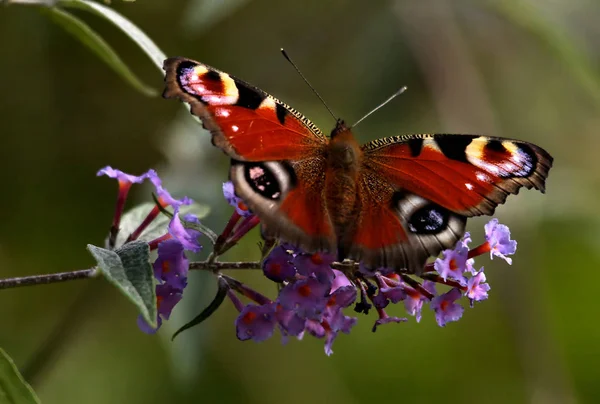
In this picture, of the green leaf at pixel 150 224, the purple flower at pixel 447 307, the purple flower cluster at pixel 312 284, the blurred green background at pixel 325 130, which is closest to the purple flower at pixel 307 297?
the purple flower cluster at pixel 312 284

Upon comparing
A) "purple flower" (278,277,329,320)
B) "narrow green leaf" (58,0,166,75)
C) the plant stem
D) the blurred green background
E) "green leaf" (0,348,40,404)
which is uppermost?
"narrow green leaf" (58,0,166,75)

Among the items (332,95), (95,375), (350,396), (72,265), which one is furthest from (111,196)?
(350,396)

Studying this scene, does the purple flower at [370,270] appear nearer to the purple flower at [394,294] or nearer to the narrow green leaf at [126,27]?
the purple flower at [394,294]

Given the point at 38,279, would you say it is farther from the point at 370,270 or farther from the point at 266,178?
the point at 370,270

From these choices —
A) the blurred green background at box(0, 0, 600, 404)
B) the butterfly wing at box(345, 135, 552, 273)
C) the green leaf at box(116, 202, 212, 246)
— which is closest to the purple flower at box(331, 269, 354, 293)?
the butterfly wing at box(345, 135, 552, 273)

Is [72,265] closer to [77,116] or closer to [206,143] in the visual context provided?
[77,116]

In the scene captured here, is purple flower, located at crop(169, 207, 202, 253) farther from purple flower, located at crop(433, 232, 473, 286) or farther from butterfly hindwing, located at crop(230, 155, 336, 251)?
purple flower, located at crop(433, 232, 473, 286)
